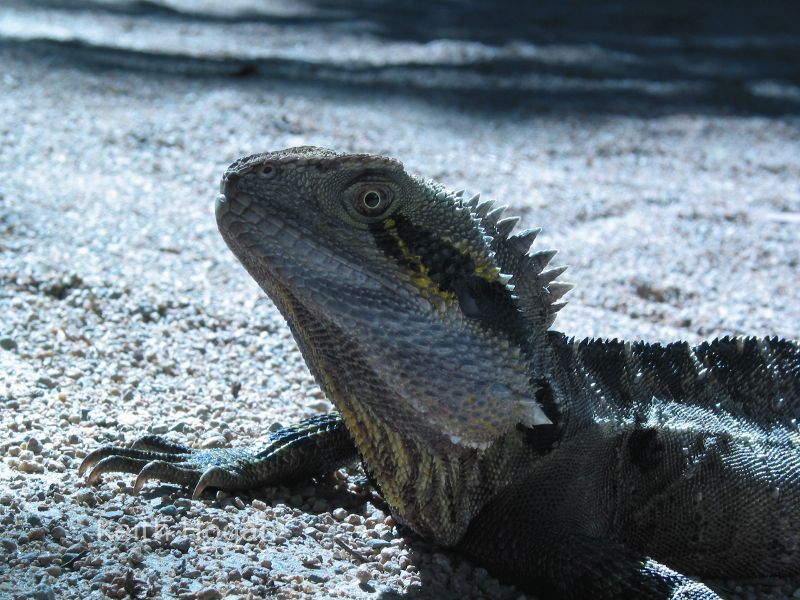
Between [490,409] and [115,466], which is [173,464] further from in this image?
[490,409]

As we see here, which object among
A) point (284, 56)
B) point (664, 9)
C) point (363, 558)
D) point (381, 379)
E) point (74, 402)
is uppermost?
point (664, 9)

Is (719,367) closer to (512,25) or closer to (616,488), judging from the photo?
(616,488)

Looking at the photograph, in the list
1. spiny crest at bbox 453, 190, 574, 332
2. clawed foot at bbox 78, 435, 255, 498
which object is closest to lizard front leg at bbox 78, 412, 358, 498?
clawed foot at bbox 78, 435, 255, 498

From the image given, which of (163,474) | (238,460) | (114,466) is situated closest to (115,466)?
(114,466)

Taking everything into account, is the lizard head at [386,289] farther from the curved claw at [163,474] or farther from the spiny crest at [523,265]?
the curved claw at [163,474]

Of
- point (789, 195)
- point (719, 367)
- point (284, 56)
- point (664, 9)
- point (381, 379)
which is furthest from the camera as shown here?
point (664, 9)

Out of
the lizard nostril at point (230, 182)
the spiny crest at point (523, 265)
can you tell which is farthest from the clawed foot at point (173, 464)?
the spiny crest at point (523, 265)

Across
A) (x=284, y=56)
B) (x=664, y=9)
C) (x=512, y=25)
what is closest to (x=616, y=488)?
(x=284, y=56)

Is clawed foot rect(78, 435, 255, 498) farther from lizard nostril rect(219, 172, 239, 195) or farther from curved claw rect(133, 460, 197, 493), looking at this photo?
lizard nostril rect(219, 172, 239, 195)
